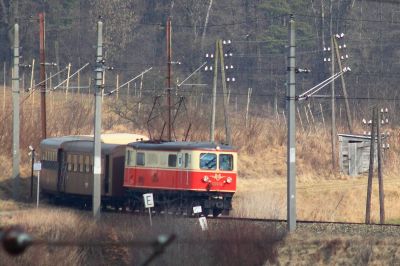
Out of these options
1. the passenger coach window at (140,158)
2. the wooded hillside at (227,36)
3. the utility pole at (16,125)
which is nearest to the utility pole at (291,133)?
the passenger coach window at (140,158)

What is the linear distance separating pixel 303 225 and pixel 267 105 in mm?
45518

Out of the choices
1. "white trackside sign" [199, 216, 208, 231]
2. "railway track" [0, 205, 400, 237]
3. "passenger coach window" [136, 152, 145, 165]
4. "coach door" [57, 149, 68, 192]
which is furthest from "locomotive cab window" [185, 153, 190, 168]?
"coach door" [57, 149, 68, 192]

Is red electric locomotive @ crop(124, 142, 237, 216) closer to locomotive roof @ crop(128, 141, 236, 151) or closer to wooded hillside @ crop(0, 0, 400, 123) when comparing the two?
locomotive roof @ crop(128, 141, 236, 151)

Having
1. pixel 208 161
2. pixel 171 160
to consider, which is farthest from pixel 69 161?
pixel 208 161

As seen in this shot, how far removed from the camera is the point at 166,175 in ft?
103

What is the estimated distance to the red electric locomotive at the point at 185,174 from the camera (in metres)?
31.0

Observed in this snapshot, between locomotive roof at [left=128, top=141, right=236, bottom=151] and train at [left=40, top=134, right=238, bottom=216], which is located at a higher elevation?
locomotive roof at [left=128, top=141, right=236, bottom=151]

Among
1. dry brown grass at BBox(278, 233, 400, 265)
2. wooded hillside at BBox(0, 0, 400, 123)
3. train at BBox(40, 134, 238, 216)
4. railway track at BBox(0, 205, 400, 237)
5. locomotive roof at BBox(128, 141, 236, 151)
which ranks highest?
wooded hillside at BBox(0, 0, 400, 123)

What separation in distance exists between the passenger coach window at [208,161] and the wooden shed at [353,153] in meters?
20.7

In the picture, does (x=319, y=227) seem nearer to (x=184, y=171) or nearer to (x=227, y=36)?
(x=184, y=171)

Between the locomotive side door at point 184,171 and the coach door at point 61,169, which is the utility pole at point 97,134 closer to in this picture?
the locomotive side door at point 184,171

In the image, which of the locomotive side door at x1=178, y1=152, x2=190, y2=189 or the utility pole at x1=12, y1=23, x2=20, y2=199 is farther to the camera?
the utility pole at x1=12, y1=23, x2=20, y2=199

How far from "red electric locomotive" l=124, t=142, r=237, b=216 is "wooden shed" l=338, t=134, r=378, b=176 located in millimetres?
20181

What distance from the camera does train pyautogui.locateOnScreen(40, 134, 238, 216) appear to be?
102 ft
